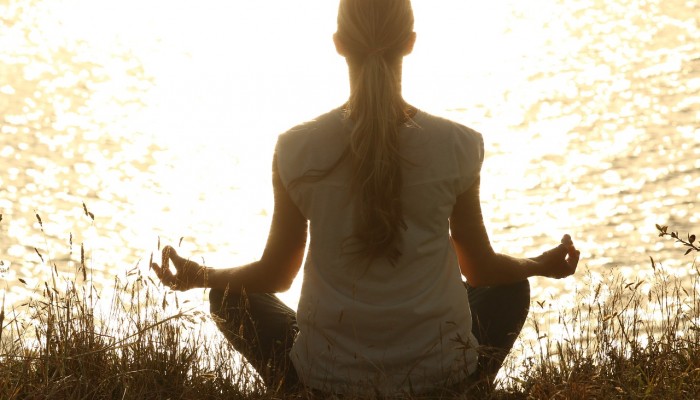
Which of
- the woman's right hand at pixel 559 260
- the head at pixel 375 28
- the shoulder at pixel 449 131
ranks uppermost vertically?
the head at pixel 375 28

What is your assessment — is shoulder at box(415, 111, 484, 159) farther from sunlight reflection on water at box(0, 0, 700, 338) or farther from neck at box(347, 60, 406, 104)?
sunlight reflection on water at box(0, 0, 700, 338)

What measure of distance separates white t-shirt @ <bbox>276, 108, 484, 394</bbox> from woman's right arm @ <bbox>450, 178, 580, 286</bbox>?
11 centimetres

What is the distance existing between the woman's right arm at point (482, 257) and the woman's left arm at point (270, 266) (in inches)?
19.3

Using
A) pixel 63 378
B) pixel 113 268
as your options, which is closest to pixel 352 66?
pixel 63 378

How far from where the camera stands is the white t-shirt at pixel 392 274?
137 inches

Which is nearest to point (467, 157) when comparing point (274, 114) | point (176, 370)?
point (176, 370)

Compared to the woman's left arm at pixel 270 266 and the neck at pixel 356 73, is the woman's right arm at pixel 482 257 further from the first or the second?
the woman's left arm at pixel 270 266

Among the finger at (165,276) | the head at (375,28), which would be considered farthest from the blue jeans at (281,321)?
the head at (375,28)

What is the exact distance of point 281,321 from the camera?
392cm

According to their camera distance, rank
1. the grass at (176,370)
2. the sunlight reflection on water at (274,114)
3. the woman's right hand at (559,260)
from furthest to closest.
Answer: the sunlight reflection on water at (274,114) → the woman's right hand at (559,260) → the grass at (176,370)

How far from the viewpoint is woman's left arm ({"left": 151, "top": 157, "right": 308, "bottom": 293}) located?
368 cm

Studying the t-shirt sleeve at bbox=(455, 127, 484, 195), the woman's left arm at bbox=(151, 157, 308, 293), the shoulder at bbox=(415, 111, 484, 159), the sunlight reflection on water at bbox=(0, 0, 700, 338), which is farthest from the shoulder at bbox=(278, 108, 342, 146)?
the sunlight reflection on water at bbox=(0, 0, 700, 338)

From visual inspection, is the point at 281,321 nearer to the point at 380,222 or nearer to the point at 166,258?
the point at 166,258

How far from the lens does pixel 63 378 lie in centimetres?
363
